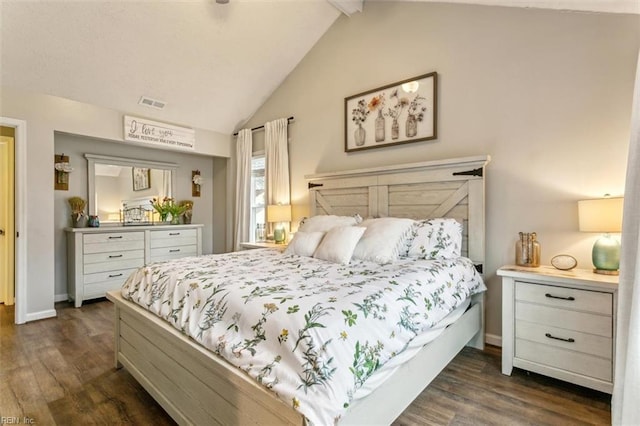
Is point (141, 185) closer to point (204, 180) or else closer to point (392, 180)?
point (204, 180)

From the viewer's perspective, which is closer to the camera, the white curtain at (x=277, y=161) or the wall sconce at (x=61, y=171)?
the wall sconce at (x=61, y=171)

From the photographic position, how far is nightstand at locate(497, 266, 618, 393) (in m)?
1.84

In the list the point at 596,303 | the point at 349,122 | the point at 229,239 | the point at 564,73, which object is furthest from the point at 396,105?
the point at 229,239

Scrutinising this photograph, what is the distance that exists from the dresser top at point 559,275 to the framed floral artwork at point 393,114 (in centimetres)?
144

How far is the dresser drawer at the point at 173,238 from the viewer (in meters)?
4.32

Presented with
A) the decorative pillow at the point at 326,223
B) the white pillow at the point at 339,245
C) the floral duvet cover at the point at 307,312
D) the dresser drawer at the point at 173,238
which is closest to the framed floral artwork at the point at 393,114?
the decorative pillow at the point at 326,223

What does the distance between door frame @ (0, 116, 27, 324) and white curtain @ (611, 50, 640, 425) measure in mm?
4610

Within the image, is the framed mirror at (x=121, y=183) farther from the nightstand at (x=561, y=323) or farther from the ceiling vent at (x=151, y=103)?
the nightstand at (x=561, y=323)

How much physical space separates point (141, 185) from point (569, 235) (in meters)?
5.06

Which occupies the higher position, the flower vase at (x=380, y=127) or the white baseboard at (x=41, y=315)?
the flower vase at (x=380, y=127)

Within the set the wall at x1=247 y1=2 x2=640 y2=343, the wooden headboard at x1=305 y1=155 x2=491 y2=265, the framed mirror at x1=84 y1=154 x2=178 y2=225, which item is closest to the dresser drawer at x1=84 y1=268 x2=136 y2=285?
the framed mirror at x1=84 y1=154 x2=178 y2=225

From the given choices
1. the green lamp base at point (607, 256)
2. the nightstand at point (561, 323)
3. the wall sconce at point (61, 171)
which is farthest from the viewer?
the wall sconce at point (61, 171)

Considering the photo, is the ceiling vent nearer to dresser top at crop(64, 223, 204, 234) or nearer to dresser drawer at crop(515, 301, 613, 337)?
dresser top at crop(64, 223, 204, 234)

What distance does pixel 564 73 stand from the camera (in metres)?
2.36
